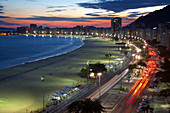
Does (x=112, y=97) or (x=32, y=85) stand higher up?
(x=112, y=97)

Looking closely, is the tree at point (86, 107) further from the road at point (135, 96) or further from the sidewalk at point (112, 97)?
the road at point (135, 96)

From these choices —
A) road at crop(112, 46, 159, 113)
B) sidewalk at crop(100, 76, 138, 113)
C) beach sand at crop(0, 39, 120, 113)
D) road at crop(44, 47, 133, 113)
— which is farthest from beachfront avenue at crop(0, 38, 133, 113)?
road at crop(112, 46, 159, 113)

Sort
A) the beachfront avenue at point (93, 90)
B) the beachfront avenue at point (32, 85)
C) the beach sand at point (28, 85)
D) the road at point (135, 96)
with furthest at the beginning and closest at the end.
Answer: the beachfront avenue at point (32, 85) → the beach sand at point (28, 85) → the beachfront avenue at point (93, 90) → the road at point (135, 96)

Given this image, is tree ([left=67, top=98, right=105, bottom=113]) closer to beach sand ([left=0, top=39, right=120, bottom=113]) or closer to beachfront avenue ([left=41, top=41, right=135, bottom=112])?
beachfront avenue ([left=41, top=41, right=135, bottom=112])

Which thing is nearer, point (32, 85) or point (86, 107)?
point (86, 107)

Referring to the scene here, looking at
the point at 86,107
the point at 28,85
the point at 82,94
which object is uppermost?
the point at 86,107

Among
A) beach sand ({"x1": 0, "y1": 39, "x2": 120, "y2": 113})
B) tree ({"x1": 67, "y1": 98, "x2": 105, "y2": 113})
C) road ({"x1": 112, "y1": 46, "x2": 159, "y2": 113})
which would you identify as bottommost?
beach sand ({"x1": 0, "y1": 39, "x2": 120, "y2": 113})

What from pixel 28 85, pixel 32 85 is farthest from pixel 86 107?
pixel 28 85

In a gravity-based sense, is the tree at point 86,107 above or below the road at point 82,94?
above

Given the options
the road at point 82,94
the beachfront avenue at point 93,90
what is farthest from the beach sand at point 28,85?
the beachfront avenue at point 93,90

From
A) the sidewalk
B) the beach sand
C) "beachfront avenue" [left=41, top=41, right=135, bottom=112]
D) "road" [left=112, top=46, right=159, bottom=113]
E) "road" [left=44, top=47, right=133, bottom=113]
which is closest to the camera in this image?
"road" [left=112, top=46, right=159, bottom=113]

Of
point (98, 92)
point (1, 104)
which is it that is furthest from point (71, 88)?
point (1, 104)

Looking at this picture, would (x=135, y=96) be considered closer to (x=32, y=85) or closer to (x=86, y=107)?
(x=86, y=107)

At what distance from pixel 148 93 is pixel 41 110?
49.8ft
